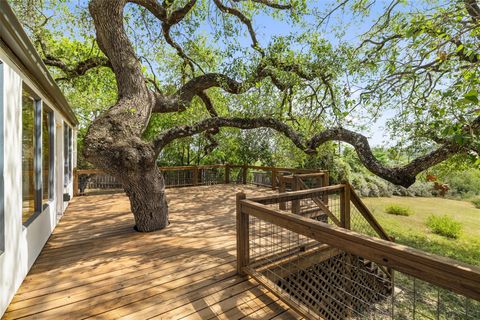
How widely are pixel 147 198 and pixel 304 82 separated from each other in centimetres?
409

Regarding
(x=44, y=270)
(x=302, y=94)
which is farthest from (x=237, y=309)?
(x=302, y=94)

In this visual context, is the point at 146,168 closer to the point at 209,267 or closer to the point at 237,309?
the point at 209,267

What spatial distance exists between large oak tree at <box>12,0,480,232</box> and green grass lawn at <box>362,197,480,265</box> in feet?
18.8

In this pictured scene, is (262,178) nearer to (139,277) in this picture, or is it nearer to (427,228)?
(427,228)

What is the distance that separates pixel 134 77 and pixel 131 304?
3.87 meters

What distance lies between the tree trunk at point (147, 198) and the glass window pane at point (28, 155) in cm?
121

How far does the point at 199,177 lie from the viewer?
1072 centimetres

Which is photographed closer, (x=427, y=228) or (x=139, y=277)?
(x=139, y=277)

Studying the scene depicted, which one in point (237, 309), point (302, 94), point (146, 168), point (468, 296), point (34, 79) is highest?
point (302, 94)

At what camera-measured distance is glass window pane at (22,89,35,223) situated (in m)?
3.13

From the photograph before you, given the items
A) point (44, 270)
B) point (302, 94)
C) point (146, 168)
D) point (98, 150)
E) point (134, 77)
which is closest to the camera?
point (44, 270)

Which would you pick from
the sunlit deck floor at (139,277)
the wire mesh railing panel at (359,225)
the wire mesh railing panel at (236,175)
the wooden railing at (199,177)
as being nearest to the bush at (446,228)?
the wire mesh railing panel at (359,225)

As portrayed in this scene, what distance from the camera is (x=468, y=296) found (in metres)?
1.19

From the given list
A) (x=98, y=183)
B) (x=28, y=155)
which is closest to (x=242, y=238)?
(x=28, y=155)
